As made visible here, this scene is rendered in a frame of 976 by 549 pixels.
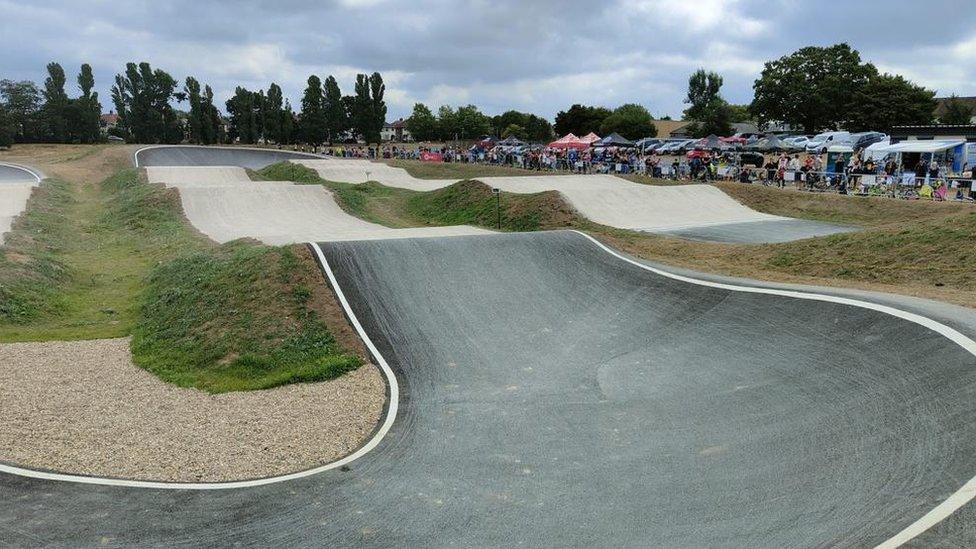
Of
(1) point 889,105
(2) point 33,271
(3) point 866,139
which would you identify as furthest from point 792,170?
(1) point 889,105

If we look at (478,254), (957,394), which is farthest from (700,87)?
(957,394)

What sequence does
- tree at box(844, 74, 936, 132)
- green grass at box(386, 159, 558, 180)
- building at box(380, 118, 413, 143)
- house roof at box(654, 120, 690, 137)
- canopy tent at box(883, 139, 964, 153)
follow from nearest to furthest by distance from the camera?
canopy tent at box(883, 139, 964, 153) < green grass at box(386, 159, 558, 180) < tree at box(844, 74, 936, 132) < house roof at box(654, 120, 690, 137) < building at box(380, 118, 413, 143)

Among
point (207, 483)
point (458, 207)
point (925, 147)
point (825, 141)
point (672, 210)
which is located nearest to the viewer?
point (207, 483)

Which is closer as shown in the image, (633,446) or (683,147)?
(633,446)

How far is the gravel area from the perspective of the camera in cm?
860

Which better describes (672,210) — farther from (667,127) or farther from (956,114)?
(667,127)

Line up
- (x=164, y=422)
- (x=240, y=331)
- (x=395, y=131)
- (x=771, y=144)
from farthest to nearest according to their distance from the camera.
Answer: (x=395, y=131) → (x=771, y=144) → (x=240, y=331) → (x=164, y=422)

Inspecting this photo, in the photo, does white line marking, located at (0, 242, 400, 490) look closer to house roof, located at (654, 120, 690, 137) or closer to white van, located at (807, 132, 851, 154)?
white van, located at (807, 132, 851, 154)

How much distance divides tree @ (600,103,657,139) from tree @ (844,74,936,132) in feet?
79.3

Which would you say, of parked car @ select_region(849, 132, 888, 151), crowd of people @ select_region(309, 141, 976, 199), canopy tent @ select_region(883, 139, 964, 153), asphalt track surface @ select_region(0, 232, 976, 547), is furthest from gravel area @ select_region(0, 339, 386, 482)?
parked car @ select_region(849, 132, 888, 151)

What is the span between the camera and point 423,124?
117m

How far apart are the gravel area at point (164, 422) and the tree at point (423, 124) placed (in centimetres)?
10681

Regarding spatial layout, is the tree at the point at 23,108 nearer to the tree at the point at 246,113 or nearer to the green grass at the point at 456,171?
the tree at the point at 246,113

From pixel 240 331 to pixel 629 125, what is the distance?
270 feet
